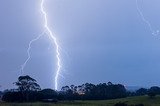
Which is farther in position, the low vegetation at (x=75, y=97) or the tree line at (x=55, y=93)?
the tree line at (x=55, y=93)

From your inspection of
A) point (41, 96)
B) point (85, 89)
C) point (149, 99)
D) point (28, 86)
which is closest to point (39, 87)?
point (28, 86)

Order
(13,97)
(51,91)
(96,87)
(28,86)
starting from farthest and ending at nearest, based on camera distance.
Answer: (96,87), (51,91), (28,86), (13,97)

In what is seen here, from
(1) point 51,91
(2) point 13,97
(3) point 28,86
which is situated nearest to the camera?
(2) point 13,97

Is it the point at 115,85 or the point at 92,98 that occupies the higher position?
the point at 115,85

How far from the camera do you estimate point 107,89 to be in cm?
10006

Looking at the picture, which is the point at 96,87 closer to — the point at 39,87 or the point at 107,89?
the point at 107,89

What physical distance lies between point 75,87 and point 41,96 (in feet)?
87.3

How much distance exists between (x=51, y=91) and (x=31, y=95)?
1892 centimetres

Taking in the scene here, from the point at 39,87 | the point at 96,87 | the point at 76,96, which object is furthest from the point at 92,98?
the point at 96,87

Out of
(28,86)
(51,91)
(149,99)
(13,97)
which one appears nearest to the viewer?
(149,99)

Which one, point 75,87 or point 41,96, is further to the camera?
point 75,87

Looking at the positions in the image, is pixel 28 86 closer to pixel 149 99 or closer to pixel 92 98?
pixel 92 98

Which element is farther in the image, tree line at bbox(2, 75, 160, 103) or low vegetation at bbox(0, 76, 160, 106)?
tree line at bbox(2, 75, 160, 103)

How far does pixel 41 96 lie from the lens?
75500mm
